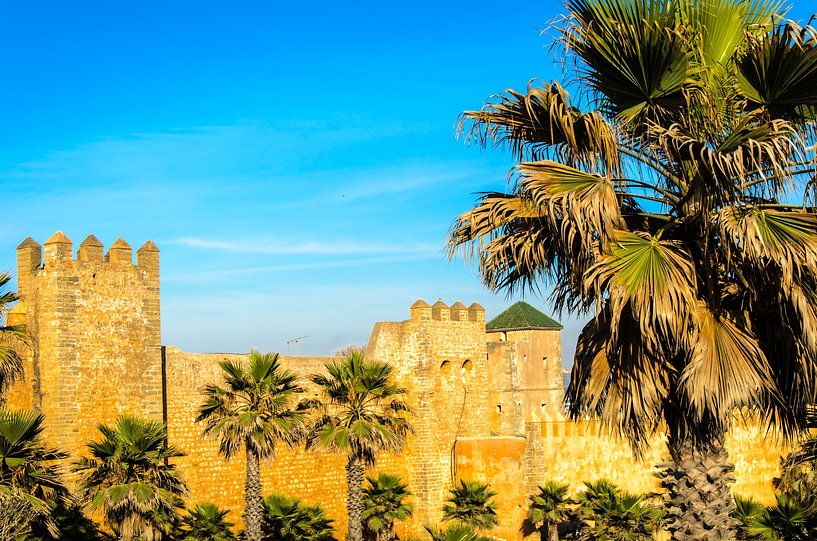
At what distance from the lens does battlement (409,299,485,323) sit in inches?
1048

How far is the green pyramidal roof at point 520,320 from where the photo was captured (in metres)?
35.3

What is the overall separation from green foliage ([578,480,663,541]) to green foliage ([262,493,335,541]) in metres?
5.73

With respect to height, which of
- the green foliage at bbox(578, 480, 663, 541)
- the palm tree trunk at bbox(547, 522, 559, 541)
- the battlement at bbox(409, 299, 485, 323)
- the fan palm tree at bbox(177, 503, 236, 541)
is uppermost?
the battlement at bbox(409, 299, 485, 323)

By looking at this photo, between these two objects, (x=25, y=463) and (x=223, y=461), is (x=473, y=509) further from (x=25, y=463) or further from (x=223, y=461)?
(x=25, y=463)

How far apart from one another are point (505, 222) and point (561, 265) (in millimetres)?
491

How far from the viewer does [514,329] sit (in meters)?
35.2

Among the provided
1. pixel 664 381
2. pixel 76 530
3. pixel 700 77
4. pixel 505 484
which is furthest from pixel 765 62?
pixel 505 484

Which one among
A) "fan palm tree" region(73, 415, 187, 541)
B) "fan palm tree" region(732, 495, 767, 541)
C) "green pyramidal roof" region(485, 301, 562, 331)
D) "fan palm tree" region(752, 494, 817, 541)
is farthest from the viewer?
"green pyramidal roof" region(485, 301, 562, 331)

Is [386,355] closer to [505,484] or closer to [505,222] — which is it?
[505,484]

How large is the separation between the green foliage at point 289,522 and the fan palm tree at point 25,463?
7.04 meters

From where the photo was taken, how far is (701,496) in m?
6.22

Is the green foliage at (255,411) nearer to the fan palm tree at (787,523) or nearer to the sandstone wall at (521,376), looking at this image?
the fan palm tree at (787,523)

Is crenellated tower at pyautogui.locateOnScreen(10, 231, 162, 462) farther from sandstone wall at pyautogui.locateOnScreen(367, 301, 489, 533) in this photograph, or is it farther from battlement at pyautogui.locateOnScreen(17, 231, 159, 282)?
sandstone wall at pyautogui.locateOnScreen(367, 301, 489, 533)

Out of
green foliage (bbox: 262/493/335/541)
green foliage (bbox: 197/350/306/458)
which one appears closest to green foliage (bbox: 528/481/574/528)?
Result: green foliage (bbox: 262/493/335/541)
